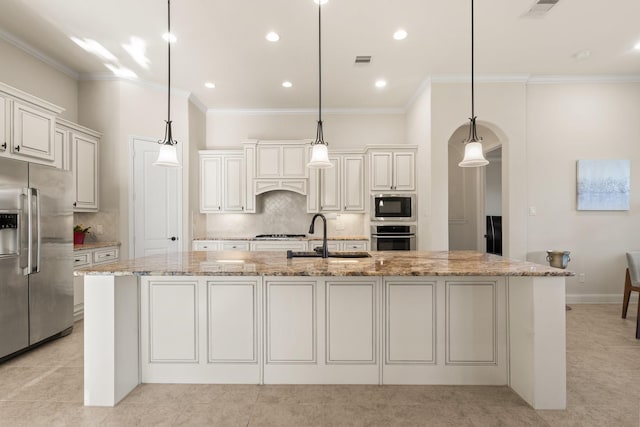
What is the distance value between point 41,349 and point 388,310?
10.2 ft

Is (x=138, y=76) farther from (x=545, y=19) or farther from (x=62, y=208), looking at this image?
(x=545, y=19)

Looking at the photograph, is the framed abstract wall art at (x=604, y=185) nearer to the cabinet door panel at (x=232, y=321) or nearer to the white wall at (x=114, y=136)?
the cabinet door panel at (x=232, y=321)

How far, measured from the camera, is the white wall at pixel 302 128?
5574 millimetres

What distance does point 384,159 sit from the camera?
481cm

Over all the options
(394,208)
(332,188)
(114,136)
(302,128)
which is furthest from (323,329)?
(302,128)

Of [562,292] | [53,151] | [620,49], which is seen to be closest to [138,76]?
[53,151]

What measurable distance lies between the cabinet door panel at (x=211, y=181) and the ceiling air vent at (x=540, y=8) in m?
4.30

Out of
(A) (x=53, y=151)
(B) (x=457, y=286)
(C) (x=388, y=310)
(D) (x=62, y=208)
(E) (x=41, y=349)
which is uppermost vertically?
(A) (x=53, y=151)

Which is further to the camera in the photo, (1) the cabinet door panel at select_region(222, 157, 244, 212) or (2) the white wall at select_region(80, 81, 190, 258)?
(1) the cabinet door panel at select_region(222, 157, 244, 212)

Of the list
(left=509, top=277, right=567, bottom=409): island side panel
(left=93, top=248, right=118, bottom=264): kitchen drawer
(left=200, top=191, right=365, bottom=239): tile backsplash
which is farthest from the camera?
(left=200, top=191, right=365, bottom=239): tile backsplash

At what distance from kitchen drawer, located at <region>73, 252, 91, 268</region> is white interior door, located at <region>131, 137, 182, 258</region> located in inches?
25.9

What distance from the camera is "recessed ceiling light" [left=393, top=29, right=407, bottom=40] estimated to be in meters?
3.27

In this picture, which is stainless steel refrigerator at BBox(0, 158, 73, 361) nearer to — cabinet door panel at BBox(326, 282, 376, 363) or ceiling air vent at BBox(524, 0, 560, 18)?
cabinet door panel at BBox(326, 282, 376, 363)

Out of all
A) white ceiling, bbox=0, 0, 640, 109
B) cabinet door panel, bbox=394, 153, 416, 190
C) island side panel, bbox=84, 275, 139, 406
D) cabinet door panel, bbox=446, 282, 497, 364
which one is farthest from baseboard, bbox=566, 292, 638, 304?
island side panel, bbox=84, 275, 139, 406
